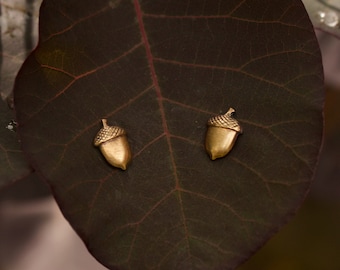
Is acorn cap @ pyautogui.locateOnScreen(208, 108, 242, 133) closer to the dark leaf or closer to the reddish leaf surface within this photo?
the reddish leaf surface

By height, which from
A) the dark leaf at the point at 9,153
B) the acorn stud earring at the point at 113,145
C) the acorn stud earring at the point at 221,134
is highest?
the acorn stud earring at the point at 221,134

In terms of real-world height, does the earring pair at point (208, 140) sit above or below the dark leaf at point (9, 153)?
above

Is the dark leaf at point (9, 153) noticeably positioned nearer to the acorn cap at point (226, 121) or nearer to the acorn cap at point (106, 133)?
the acorn cap at point (106, 133)

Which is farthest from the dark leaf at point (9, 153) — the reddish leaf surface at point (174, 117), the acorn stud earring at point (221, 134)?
the acorn stud earring at point (221, 134)

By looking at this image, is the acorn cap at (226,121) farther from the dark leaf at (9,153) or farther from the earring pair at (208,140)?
the dark leaf at (9,153)

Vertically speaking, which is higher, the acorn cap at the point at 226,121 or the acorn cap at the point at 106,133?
the acorn cap at the point at 226,121

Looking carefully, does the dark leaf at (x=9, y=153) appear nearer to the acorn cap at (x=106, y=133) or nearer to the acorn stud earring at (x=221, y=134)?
the acorn cap at (x=106, y=133)
